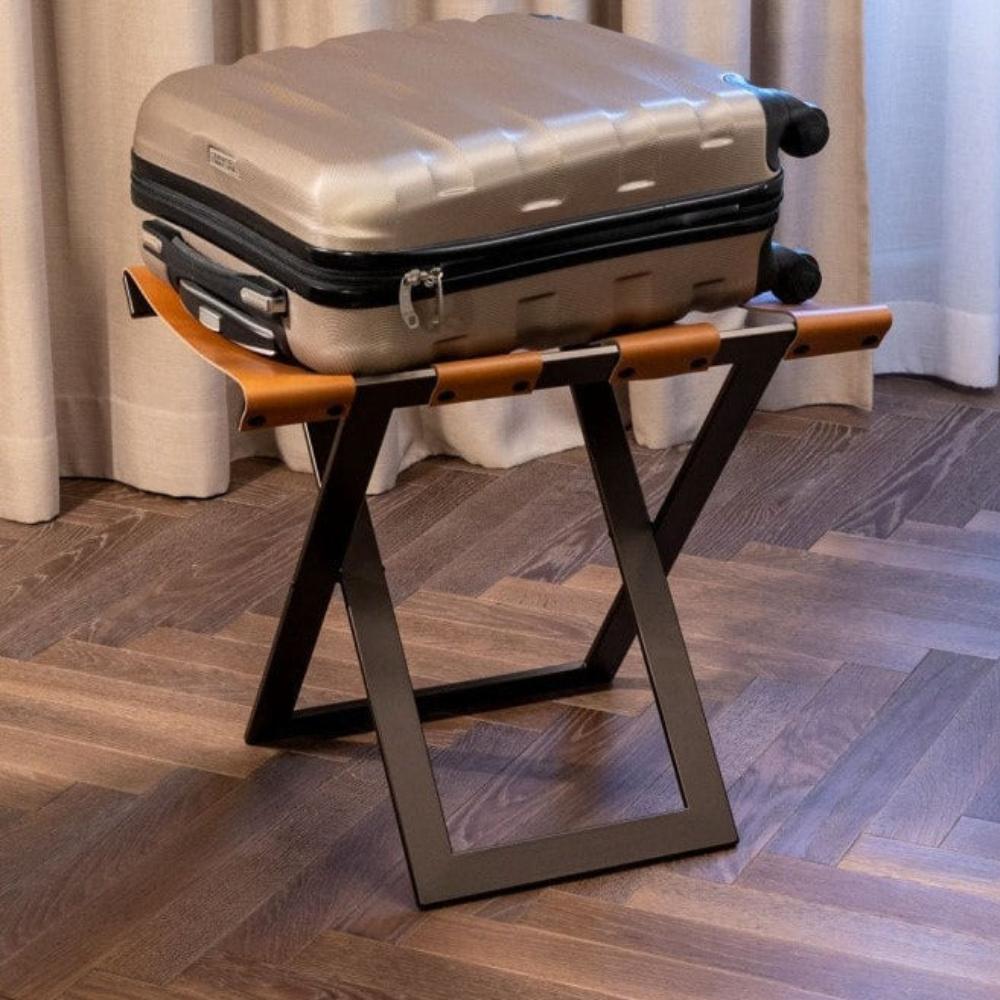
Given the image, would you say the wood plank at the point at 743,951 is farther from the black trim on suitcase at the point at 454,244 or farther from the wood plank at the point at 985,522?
the wood plank at the point at 985,522

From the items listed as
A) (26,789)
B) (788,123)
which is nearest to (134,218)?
(26,789)

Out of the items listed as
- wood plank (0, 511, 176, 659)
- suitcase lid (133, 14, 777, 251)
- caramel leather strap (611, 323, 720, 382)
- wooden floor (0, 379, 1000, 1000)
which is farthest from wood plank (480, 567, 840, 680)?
suitcase lid (133, 14, 777, 251)

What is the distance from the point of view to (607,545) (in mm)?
2402

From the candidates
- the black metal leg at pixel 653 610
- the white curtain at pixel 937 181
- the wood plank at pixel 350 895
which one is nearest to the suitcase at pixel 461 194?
the black metal leg at pixel 653 610

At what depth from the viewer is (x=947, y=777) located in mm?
1836

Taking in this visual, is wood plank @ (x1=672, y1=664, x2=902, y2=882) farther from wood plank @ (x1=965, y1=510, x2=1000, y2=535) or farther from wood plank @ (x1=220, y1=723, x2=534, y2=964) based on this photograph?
wood plank @ (x1=965, y1=510, x2=1000, y2=535)

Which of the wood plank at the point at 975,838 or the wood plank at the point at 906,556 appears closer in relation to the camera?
the wood plank at the point at 975,838

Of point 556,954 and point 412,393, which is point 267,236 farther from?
point 556,954

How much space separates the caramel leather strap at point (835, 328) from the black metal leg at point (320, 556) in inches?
14.3

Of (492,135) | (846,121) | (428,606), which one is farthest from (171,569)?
(846,121)

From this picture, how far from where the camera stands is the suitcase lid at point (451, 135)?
1.47 metres

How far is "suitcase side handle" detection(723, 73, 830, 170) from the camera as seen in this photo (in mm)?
1597

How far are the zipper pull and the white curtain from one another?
5.30 feet

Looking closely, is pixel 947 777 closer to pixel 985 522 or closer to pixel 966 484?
pixel 985 522
